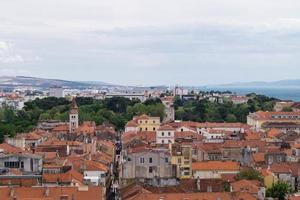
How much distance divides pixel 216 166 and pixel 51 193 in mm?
15406

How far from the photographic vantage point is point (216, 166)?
1784 inches

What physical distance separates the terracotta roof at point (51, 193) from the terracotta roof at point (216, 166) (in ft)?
43.1

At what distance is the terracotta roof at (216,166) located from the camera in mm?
45188

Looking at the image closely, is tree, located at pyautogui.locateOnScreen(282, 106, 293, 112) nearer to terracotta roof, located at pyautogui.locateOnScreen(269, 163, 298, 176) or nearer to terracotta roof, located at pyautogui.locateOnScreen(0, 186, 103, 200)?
terracotta roof, located at pyautogui.locateOnScreen(269, 163, 298, 176)

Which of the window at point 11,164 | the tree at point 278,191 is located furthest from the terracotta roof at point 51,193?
the tree at point 278,191

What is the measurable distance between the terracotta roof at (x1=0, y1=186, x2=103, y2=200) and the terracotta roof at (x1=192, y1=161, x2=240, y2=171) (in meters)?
13.1

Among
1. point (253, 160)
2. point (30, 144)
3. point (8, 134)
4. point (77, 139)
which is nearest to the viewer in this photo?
point (253, 160)

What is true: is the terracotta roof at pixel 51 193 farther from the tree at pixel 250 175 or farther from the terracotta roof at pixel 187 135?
the terracotta roof at pixel 187 135

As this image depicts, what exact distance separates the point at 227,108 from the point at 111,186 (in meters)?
58.1

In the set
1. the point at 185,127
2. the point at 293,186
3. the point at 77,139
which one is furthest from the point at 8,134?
the point at 293,186

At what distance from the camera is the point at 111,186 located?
46188mm

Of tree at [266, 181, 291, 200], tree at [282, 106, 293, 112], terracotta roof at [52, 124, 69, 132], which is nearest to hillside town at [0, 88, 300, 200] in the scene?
tree at [266, 181, 291, 200]

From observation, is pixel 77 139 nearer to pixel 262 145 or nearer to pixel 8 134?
pixel 8 134

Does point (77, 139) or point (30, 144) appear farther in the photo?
point (77, 139)
